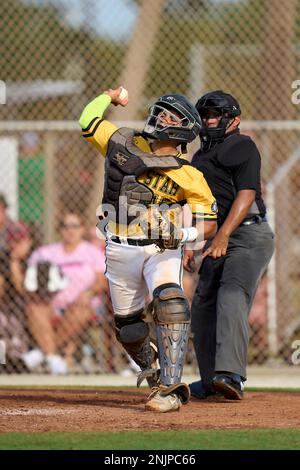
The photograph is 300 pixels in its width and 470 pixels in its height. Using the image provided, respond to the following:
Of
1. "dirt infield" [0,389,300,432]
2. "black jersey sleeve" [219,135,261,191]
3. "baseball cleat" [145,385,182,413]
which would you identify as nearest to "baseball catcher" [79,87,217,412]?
"baseball cleat" [145,385,182,413]

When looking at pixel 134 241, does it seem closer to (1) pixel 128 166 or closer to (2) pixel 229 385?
(1) pixel 128 166

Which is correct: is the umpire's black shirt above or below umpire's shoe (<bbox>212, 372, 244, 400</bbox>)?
above

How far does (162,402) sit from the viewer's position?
→ 21.0 ft

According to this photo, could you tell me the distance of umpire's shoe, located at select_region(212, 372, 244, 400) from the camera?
722 centimetres

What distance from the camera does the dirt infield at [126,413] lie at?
19.8 ft

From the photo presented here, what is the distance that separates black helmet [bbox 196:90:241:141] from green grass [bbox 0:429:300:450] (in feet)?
8.38

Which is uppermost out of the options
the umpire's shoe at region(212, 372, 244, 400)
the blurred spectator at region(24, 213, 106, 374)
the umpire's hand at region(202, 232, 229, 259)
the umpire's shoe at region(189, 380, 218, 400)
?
the umpire's hand at region(202, 232, 229, 259)

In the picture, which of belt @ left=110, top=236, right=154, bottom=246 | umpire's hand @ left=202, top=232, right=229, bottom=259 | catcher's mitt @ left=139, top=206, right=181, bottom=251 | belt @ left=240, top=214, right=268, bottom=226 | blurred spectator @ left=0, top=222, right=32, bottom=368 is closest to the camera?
catcher's mitt @ left=139, top=206, right=181, bottom=251

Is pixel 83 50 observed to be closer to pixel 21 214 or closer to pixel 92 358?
pixel 21 214

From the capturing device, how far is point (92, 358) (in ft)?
37.6

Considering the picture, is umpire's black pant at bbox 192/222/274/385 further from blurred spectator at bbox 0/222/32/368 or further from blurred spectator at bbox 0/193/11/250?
blurred spectator at bbox 0/193/11/250

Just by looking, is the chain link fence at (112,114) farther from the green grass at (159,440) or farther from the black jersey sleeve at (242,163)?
the green grass at (159,440)

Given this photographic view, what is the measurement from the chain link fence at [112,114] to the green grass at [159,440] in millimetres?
5476
